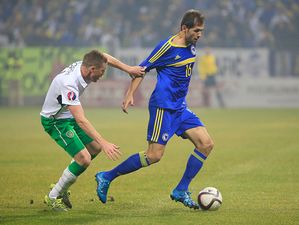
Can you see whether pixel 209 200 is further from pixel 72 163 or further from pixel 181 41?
pixel 181 41

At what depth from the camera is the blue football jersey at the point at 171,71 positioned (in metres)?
9.29

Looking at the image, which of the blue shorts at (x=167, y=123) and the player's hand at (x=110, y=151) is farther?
the blue shorts at (x=167, y=123)

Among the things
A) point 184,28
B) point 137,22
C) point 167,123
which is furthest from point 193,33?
point 137,22

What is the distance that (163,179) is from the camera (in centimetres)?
1206

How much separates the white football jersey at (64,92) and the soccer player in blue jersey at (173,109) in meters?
0.79

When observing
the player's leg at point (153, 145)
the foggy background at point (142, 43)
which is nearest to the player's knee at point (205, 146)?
the player's leg at point (153, 145)

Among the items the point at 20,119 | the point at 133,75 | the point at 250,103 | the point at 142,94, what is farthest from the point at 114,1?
the point at 133,75

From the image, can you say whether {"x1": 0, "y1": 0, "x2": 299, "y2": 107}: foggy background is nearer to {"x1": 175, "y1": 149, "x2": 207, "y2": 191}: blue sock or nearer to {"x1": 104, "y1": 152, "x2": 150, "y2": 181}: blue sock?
{"x1": 175, "y1": 149, "x2": 207, "y2": 191}: blue sock

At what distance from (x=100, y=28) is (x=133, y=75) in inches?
1039

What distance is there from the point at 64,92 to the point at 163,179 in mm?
3813

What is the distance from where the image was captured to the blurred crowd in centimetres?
3338

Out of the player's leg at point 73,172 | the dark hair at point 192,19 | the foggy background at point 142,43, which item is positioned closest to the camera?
the player's leg at point 73,172

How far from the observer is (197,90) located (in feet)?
104

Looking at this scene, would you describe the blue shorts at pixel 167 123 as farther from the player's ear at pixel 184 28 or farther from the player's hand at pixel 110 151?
the player's hand at pixel 110 151
